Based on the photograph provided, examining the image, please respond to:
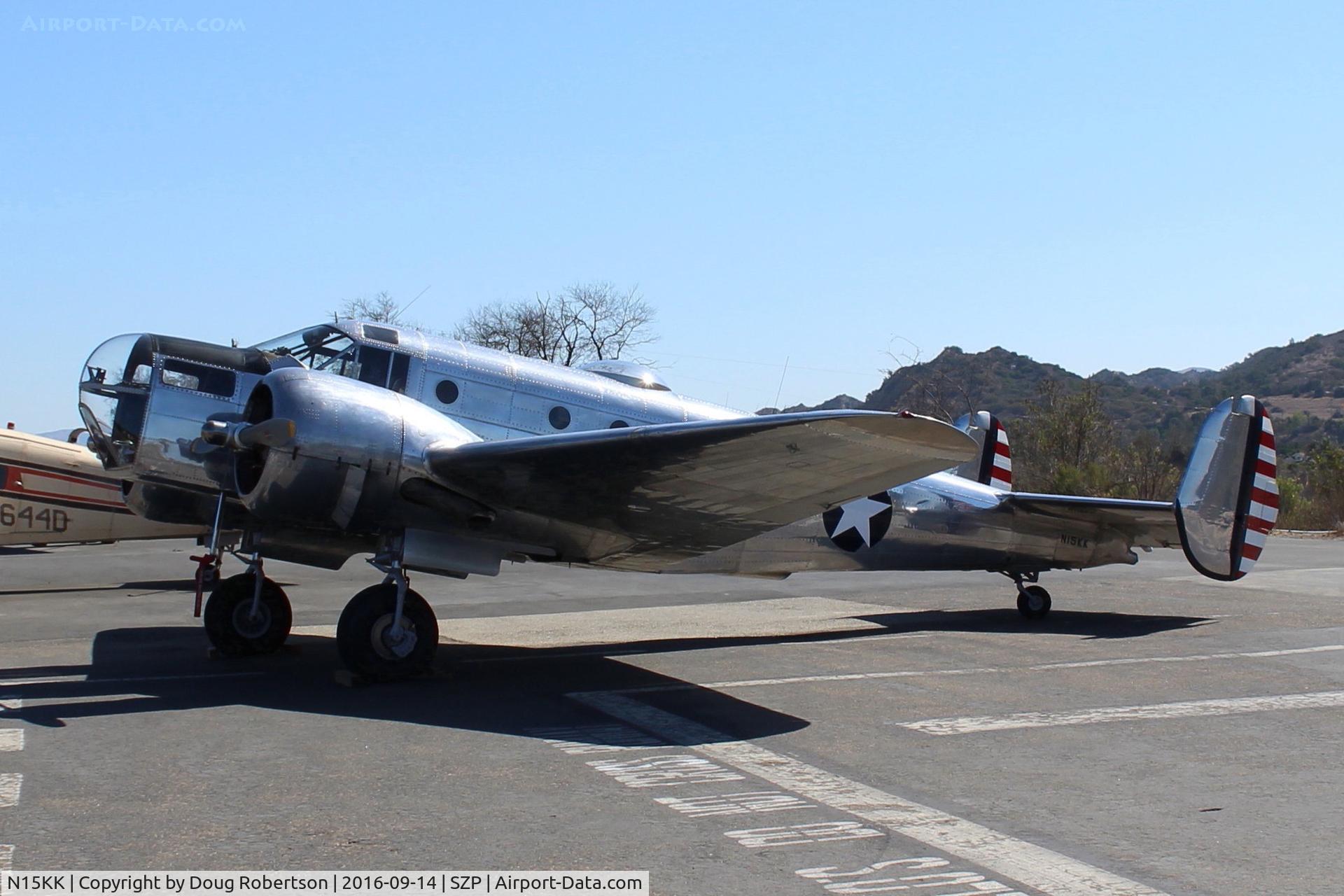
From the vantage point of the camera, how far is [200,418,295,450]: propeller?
7.96 meters

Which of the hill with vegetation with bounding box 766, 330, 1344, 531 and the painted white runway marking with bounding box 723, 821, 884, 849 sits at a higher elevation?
the hill with vegetation with bounding box 766, 330, 1344, 531

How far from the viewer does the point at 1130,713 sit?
7.84 metres

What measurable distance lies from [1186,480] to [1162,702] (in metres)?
4.62

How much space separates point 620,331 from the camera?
46125mm

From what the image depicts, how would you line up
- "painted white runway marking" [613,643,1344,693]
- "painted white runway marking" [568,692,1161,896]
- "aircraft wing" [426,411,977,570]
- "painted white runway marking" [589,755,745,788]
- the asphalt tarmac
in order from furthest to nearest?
"painted white runway marking" [613,643,1344,693], "aircraft wing" [426,411,977,570], "painted white runway marking" [589,755,745,788], the asphalt tarmac, "painted white runway marking" [568,692,1161,896]

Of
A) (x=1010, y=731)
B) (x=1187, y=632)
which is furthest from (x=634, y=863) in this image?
(x=1187, y=632)

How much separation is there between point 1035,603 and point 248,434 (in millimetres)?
8526

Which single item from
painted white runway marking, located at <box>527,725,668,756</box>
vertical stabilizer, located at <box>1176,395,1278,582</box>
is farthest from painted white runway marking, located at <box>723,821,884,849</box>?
vertical stabilizer, located at <box>1176,395,1278,582</box>

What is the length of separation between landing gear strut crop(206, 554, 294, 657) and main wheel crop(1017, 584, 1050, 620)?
7613 mm

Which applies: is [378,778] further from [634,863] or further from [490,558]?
[490,558]

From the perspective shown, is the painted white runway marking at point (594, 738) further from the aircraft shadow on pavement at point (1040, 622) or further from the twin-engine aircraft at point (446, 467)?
the aircraft shadow on pavement at point (1040, 622)

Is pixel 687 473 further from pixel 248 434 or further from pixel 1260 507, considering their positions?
pixel 1260 507

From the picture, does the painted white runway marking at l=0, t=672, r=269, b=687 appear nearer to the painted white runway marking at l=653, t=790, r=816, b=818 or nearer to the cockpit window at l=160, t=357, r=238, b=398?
the cockpit window at l=160, t=357, r=238, b=398

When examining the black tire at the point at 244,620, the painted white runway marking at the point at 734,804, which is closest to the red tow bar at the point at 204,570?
the black tire at the point at 244,620
